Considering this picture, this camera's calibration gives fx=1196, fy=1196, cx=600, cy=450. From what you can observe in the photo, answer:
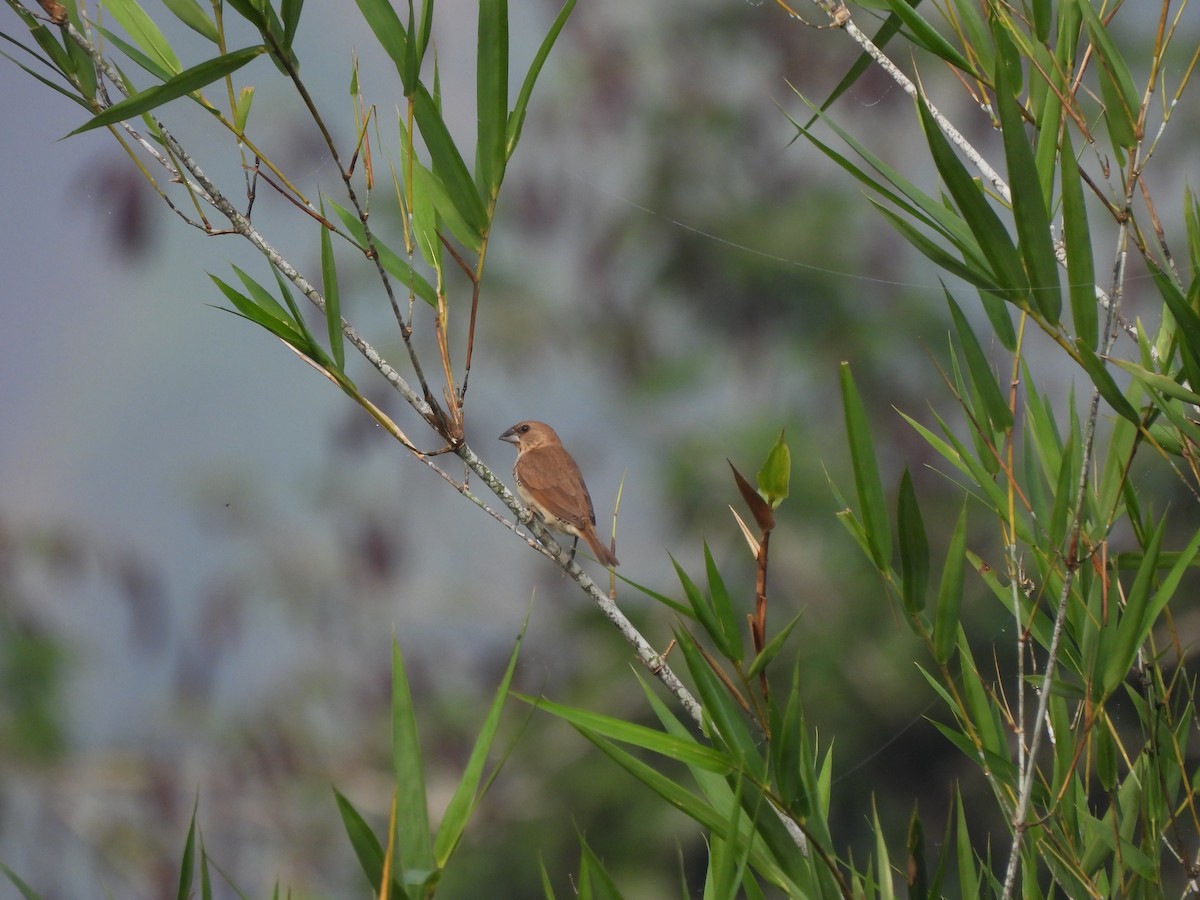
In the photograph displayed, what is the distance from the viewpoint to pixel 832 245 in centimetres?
294

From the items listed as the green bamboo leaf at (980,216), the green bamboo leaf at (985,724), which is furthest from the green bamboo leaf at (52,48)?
the green bamboo leaf at (985,724)

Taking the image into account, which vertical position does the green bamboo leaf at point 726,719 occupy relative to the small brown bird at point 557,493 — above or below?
below

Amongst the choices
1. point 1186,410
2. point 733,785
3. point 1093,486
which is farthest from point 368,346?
point 1186,410

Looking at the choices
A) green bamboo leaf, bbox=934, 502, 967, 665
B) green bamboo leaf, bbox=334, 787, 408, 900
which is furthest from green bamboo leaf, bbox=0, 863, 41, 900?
green bamboo leaf, bbox=934, 502, 967, 665

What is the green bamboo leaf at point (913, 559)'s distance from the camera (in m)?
0.83

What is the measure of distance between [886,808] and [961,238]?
92.7 inches

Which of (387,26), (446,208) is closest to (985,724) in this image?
(446,208)

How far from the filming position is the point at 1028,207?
0.78 m

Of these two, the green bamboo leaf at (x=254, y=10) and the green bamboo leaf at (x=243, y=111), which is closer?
the green bamboo leaf at (x=254, y=10)

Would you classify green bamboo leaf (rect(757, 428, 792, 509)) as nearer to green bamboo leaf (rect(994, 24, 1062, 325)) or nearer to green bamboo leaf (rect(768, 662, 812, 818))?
green bamboo leaf (rect(768, 662, 812, 818))

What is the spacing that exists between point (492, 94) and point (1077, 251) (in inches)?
16.7

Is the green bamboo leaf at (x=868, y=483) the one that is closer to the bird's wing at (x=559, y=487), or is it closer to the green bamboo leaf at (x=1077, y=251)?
the green bamboo leaf at (x=1077, y=251)

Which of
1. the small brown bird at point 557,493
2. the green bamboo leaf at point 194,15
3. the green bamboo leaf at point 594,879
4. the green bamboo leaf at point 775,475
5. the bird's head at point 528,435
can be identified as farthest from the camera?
the bird's head at point 528,435

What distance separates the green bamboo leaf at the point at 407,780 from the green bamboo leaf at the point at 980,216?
47 centimetres
